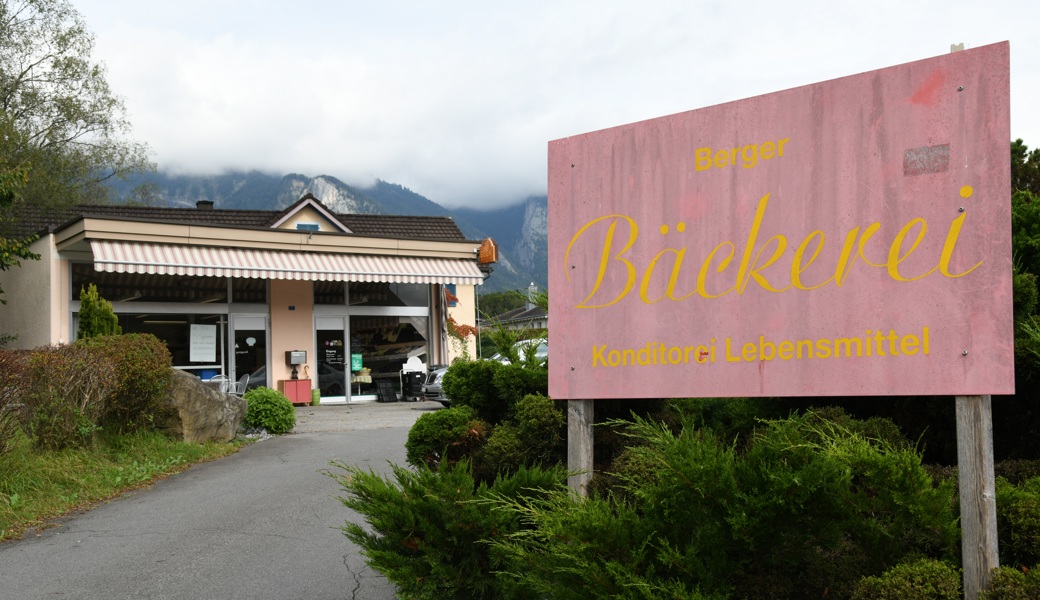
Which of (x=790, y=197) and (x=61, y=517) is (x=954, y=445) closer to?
(x=790, y=197)

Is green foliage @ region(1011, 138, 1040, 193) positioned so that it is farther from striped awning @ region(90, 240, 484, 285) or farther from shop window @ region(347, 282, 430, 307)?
shop window @ region(347, 282, 430, 307)

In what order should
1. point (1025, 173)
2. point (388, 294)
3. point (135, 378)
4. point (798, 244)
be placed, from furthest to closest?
1. point (388, 294)
2. point (135, 378)
3. point (1025, 173)
4. point (798, 244)

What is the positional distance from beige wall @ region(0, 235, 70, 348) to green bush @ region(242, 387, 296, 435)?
22.9 feet

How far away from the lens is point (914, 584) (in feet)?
9.70

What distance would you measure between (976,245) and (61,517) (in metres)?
7.79

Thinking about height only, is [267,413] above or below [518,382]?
below

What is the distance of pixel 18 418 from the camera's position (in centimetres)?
888

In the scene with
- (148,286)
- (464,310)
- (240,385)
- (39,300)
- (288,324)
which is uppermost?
(148,286)

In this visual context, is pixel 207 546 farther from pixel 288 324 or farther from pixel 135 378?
pixel 288 324

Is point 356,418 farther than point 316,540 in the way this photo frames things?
Yes

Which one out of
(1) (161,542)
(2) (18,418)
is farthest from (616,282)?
(2) (18,418)

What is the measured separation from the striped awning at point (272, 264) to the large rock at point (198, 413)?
740 cm

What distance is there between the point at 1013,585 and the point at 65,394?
9525 mm

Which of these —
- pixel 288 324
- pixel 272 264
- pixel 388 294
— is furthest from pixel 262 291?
pixel 388 294
